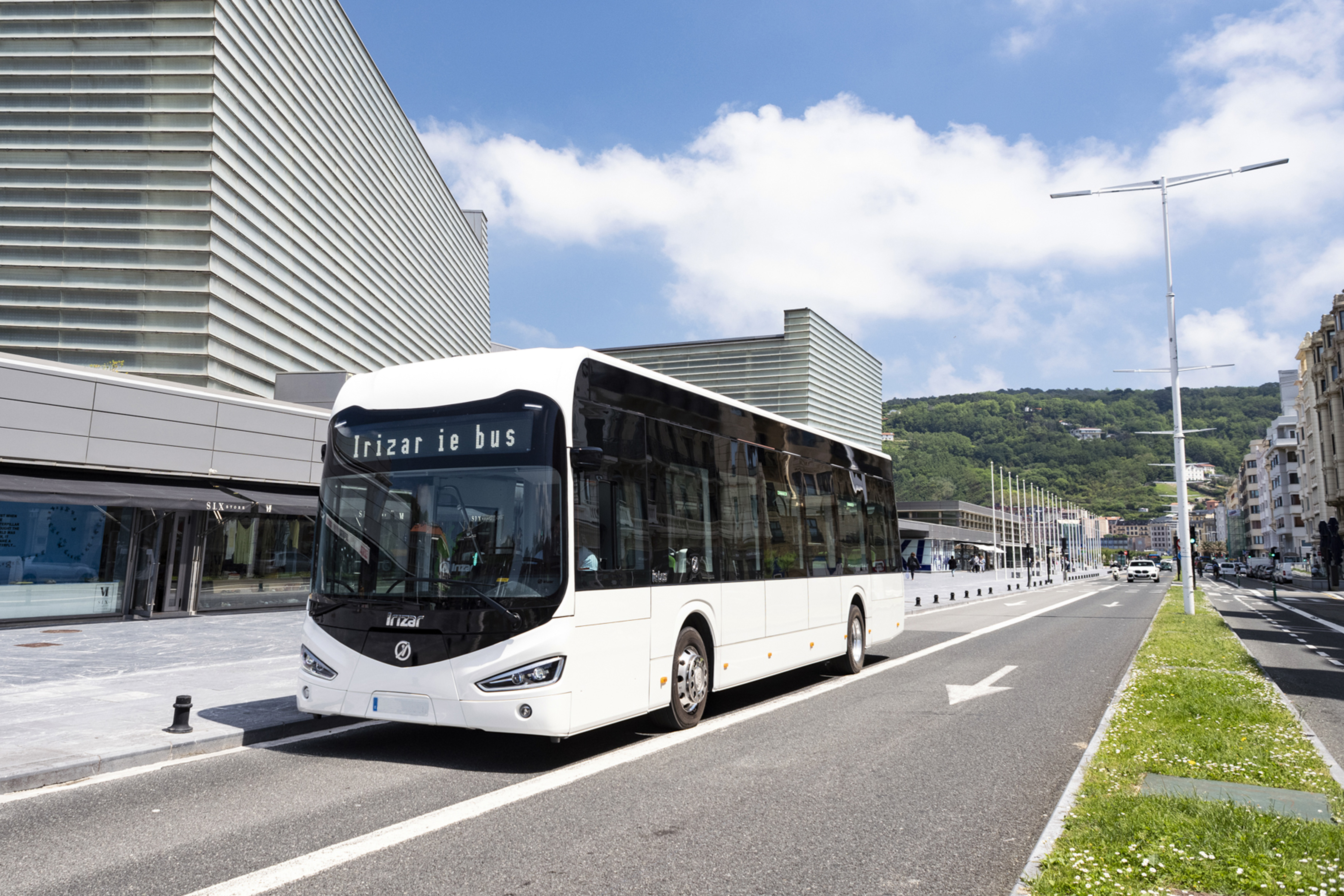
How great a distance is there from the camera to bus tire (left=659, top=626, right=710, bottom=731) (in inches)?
320

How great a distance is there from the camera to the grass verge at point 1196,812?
13.3 ft

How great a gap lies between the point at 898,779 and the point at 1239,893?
107 inches

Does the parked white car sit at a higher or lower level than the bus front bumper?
higher

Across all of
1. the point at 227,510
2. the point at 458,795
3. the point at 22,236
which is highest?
the point at 22,236

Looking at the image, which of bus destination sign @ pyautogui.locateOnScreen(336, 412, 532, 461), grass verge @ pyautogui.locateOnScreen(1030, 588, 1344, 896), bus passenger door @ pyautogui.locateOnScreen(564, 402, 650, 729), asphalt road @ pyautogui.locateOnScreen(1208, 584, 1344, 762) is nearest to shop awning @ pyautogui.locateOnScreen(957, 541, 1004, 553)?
asphalt road @ pyautogui.locateOnScreen(1208, 584, 1344, 762)

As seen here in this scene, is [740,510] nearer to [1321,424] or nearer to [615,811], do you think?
[615,811]

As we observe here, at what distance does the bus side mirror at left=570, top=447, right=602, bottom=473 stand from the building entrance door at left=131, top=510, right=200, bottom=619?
19.3 meters

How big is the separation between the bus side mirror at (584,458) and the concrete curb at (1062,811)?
379 cm

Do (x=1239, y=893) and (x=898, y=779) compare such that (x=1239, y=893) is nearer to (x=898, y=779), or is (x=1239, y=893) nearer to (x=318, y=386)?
(x=898, y=779)

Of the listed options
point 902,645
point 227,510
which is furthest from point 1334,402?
point 227,510

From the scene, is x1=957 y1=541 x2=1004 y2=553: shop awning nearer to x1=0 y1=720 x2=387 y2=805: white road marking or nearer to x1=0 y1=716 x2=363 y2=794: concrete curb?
x1=0 y1=720 x2=387 y2=805: white road marking

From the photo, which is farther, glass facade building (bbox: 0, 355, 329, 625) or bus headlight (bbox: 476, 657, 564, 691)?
glass facade building (bbox: 0, 355, 329, 625)

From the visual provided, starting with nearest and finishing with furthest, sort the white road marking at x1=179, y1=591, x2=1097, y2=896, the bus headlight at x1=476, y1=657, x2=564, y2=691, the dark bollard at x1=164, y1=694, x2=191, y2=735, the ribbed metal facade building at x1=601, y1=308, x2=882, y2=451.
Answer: the white road marking at x1=179, y1=591, x2=1097, y2=896 → the bus headlight at x1=476, y1=657, x2=564, y2=691 → the dark bollard at x1=164, y1=694, x2=191, y2=735 → the ribbed metal facade building at x1=601, y1=308, x2=882, y2=451

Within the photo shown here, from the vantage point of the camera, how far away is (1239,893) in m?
3.89
